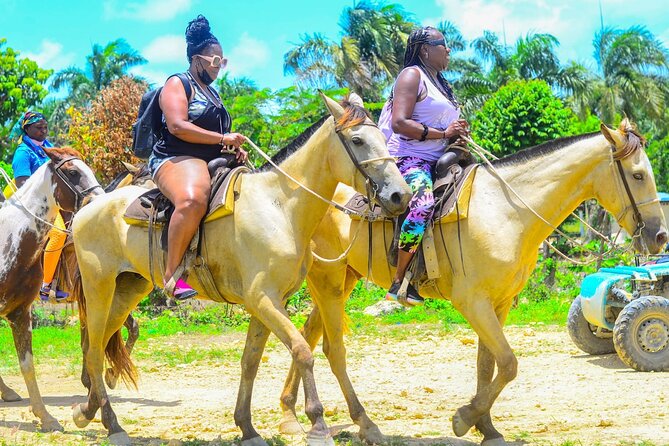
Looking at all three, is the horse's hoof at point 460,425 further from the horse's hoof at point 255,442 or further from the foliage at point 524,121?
the foliage at point 524,121

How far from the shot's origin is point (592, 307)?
10.8 meters

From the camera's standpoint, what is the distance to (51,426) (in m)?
7.55

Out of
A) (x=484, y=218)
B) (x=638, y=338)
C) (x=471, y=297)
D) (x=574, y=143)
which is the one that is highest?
(x=574, y=143)

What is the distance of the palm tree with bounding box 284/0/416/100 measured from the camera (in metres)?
35.1

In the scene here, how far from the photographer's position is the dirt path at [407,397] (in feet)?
22.9

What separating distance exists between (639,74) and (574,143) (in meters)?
40.7

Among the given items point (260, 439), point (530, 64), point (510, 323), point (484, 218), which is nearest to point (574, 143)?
point (484, 218)

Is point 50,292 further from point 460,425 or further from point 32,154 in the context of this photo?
point 460,425

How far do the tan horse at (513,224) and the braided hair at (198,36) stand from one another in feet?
8.24

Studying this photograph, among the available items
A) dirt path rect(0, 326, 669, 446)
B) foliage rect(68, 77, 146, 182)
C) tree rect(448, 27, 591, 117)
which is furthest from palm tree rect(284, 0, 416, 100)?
dirt path rect(0, 326, 669, 446)

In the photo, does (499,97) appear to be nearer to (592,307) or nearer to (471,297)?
(592,307)

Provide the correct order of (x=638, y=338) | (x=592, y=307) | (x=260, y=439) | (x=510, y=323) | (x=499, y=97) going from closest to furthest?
(x=260, y=439)
(x=638, y=338)
(x=592, y=307)
(x=510, y=323)
(x=499, y=97)

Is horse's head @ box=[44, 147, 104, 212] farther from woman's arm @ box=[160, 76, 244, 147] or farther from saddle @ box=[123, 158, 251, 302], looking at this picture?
woman's arm @ box=[160, 76, 244, 147]

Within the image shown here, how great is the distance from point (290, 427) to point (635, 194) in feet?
11.5
